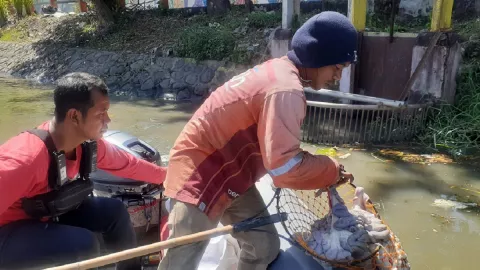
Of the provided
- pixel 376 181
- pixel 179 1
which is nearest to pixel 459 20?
pixel 376 181

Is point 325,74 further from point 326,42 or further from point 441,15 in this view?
point 441,15

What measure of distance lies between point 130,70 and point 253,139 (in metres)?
10.5

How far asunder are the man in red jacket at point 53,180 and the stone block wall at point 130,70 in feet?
25.5

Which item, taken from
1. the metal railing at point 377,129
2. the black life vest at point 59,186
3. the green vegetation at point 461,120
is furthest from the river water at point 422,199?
the black life vest at point 59,186

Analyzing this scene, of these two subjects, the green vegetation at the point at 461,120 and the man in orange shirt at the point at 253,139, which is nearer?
the man in orange shirt at the point at 253,139

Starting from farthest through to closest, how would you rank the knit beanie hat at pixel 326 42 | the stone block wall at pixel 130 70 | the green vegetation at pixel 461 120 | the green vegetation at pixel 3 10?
the green vegetation at pixel 3 10
the stone block wall at pixel 130 70
the green vegetation at pixel 461 120
the knit beanie hat at pixel 326 42

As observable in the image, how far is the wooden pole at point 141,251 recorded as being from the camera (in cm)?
171

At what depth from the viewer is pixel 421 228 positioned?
4105 mm

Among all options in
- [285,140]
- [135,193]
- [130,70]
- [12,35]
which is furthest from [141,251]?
[12,35]

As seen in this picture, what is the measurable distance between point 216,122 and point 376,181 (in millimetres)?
3552

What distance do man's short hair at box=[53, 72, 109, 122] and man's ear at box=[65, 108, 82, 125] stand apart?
14 millimetres

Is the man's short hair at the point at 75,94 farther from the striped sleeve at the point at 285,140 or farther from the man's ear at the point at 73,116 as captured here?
the striped sleeve at the point at 285,140

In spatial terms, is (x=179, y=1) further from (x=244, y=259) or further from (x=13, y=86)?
(x=244, y=259)

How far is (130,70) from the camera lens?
1205 centimetres
